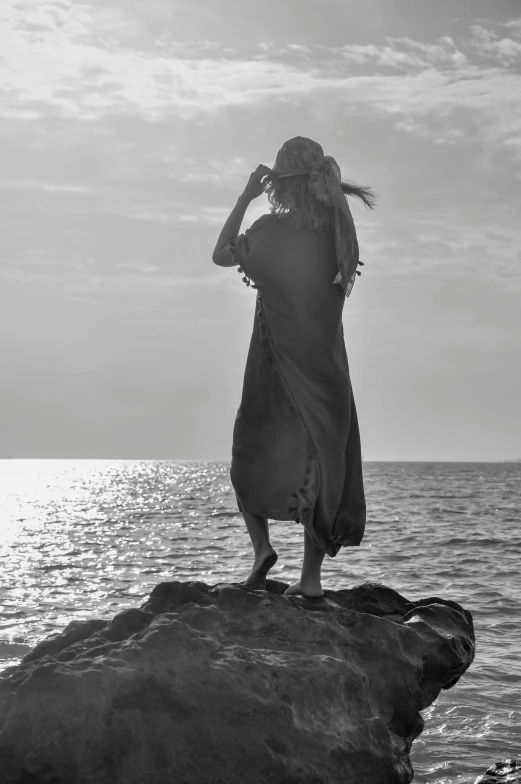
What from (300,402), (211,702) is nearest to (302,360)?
(300,402)

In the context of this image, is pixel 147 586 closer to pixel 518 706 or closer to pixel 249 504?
pixel 518 706

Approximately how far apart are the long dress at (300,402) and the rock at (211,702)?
742 mm

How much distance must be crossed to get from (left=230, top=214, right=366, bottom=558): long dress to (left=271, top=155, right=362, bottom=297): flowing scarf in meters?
0.08

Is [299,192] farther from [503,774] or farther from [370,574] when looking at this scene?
[370,574]

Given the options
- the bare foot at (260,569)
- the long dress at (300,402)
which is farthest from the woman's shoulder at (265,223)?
the bare foot at (260,569)

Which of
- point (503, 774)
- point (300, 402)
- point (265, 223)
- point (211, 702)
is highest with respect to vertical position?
point (265, 223)

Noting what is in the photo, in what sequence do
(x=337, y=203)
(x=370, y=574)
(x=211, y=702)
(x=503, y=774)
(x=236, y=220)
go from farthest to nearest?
(x=370, y=574), (x=503, y=774), (x=236, y=220), (x=337, y=203), (x=211, y=702)

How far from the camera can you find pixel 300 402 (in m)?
5.58

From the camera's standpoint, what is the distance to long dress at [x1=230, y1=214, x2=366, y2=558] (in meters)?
5.54

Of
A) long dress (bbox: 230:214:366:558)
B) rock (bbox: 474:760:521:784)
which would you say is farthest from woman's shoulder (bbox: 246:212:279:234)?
rock (bbox: 474:760:521:784)

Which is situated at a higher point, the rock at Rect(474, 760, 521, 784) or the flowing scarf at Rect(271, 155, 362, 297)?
the flowing scarf at Rect(271, 155, 362, 297)

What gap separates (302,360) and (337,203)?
95 centimetres

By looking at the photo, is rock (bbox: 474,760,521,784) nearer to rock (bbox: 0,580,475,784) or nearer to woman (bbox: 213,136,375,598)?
rock (bbox: 0,580,475,784)

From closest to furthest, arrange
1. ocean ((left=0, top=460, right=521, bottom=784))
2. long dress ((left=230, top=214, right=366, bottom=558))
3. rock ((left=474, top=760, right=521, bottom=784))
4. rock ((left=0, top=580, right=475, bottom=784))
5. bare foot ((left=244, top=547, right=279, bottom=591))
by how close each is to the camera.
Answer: rock ((left=0, top=580, right=475, bottom=784)) → long dress ((left=230, top=214, right=366, bottom=558)) → bare foot ((left=244, top=547, right=279, bottom=591)) → rock ((left=474, top=760, right=521, bottom=784)) → ocean ((left=0, top=460, right=521, bottom=784))
